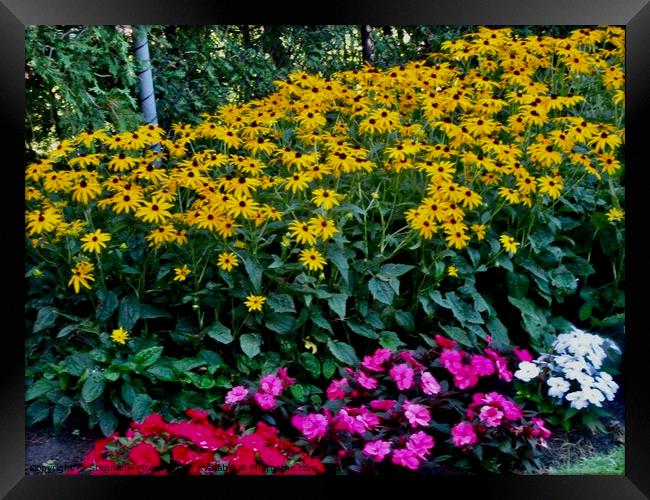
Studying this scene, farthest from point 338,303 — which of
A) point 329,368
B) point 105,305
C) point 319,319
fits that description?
point 105,305

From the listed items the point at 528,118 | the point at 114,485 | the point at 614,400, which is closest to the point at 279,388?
the point at 114,485

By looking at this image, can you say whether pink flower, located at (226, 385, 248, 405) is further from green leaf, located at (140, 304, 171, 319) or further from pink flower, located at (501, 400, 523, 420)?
pink flower, located at (501, 400, 523, 420)

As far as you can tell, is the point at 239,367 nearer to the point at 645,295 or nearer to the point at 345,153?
the point at 345,153

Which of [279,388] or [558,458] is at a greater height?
[279,388]

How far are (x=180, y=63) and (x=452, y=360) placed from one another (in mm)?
1132

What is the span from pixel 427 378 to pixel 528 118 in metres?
0.83

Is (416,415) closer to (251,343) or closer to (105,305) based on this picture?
(251,343)

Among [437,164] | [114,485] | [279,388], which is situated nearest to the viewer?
[114,485]

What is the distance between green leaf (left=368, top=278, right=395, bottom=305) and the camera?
2.25 m

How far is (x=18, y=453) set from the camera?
2045mm

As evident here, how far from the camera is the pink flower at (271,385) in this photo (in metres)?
2.13

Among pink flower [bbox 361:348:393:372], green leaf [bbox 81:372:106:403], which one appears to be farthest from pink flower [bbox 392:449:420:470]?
green leaf [bbox 81:372:106:403]

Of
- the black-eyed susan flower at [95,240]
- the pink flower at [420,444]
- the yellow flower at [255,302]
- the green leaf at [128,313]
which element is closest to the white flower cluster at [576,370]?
the pink flower at [420,444]
